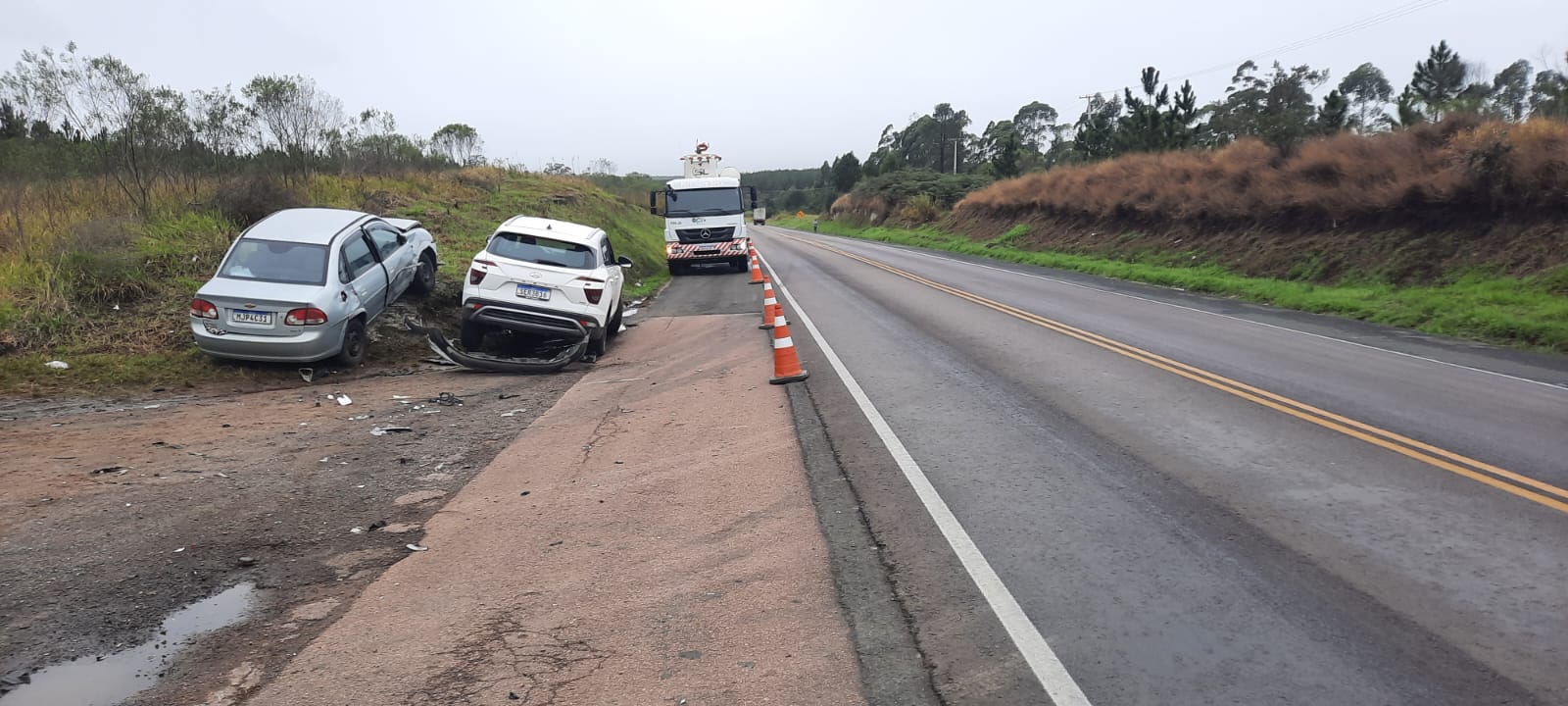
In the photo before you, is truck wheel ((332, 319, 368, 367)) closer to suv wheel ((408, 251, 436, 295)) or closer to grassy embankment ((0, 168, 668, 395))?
grassy embankment ((0, 168, 668, 395))

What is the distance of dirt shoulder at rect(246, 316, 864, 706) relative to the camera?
12.3 feet

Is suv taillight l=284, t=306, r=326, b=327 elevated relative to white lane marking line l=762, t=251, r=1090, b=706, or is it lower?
elevated

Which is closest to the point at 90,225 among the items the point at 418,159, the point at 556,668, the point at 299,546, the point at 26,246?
the point at 26,246

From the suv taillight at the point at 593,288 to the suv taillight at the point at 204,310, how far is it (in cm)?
413

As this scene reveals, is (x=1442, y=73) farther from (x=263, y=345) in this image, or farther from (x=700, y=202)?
(x=263, y=345)

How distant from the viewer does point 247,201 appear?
1559 cm

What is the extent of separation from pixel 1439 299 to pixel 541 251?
1456 cm

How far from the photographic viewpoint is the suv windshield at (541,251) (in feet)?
39.8

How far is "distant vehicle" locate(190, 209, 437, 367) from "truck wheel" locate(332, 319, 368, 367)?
12mm

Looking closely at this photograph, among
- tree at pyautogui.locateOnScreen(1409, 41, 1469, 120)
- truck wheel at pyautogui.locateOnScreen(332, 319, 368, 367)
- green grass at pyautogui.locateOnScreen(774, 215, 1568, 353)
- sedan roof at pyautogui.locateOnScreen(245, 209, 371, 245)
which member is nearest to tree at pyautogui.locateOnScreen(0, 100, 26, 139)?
sedan roof at pyautogui.locateOnScreen(245, 209, 371, 245)

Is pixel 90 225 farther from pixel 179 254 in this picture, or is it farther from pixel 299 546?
pixel 299 546

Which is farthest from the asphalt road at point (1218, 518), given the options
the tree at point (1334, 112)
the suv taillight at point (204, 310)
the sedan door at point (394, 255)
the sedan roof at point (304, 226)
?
the tree at point (1334, 112)

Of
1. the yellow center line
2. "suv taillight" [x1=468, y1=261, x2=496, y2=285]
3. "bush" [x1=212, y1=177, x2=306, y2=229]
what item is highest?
"bush" [x1=212, y1=177, x2=306, y2=229]

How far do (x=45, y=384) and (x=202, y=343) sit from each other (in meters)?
1.46
